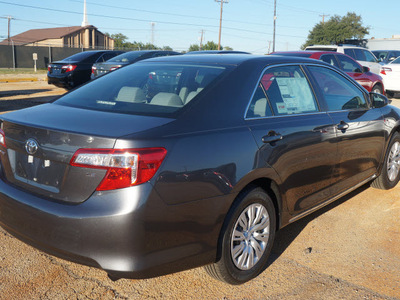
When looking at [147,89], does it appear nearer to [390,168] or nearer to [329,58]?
[390,168]

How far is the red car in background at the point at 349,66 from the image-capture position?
1129 cm

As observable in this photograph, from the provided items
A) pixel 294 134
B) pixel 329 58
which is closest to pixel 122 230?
pixel 294 134

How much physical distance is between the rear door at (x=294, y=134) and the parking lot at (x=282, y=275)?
1.27 ft

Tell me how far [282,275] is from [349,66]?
10.2 metres

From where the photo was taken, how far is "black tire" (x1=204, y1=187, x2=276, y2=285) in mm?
2918

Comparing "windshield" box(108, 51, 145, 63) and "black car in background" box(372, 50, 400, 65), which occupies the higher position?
"black car in background" box(372, 50, 400, 65)

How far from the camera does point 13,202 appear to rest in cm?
276

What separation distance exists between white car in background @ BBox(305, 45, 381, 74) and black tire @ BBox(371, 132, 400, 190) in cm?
923

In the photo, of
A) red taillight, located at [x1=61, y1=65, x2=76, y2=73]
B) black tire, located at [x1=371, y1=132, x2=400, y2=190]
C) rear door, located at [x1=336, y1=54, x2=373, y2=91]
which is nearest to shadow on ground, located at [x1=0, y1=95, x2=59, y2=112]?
red taillight, located at [x1=61, y1=65, x2=76, y2=73]

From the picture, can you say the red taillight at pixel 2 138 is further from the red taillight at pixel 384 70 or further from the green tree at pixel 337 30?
the green tree at pixel 337 30

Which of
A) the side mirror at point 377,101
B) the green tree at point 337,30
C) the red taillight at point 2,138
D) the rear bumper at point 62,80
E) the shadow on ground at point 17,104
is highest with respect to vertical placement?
the green tree at point 337,30

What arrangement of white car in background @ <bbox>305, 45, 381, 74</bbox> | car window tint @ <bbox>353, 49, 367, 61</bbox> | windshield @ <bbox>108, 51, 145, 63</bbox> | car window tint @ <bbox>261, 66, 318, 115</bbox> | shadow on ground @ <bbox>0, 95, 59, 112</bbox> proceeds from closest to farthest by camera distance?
car window tint @ <bbox>261, 66, 318, 115</bbox>
shadow on ground @ <bbox>0, 95, 59, 112</bbox>
windshield @ <bbox>108, 51, 145, 63</bbox>
white car in background @ <bbox>305, 45, 381, 74</bbox>
car window tint @ <bbox>353, 49, 367, 61</bbox>

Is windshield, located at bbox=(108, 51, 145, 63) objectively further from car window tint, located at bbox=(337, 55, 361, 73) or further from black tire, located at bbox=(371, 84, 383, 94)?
black tire, located at bbox=(371, 84, 383, 94)

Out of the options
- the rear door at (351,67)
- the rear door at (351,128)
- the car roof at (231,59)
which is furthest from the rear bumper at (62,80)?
the rear door at (351,128)
